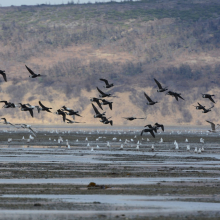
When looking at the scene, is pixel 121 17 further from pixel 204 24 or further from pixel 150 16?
pixel 204 24

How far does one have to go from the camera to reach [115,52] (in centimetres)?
16312

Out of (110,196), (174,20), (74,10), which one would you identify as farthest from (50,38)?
(110,196)

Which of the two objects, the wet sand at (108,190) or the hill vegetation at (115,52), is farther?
the hill vegetation at (115,52)

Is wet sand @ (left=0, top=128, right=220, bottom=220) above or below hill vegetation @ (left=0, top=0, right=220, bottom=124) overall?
below

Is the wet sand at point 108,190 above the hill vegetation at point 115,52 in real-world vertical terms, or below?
below

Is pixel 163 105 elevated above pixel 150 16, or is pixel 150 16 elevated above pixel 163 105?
pixel 150 16

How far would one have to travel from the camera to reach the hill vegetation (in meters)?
146

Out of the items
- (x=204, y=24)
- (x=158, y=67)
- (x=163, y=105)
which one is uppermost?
(x=204, y=24)

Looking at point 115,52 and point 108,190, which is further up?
point 115,52

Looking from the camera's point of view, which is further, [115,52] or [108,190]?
[115,52]

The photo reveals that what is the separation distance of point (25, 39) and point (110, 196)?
504 feet

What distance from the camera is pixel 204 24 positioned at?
567ft

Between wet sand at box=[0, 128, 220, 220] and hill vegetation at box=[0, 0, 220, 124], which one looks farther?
hill vegetation at box=[0, 0, 220, 124]

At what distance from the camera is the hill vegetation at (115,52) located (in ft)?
480
